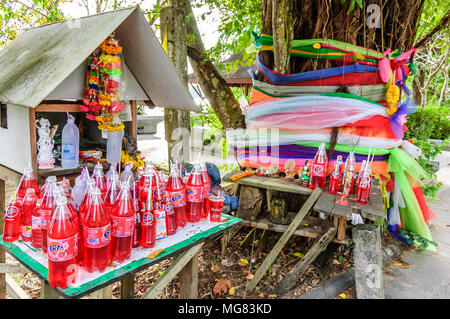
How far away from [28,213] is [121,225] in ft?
2.16

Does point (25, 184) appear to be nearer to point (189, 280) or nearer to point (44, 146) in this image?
point (44, 146)

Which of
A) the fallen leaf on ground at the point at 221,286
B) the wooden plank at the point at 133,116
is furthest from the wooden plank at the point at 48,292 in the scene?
the fallen leaf on ground at the point at 221,286

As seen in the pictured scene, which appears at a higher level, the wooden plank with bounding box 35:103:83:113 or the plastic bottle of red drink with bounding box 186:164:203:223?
the wooden plank with bounding box 35:103:83:113

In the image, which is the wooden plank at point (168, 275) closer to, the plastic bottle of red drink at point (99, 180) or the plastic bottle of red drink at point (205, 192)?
the plastic bottle of red drink at point (205, 192)

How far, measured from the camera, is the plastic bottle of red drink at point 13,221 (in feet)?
6.40

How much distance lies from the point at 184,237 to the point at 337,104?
2115mm

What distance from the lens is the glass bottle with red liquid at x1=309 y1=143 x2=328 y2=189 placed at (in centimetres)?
315

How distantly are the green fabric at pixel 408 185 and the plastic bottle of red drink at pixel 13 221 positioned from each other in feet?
11.0

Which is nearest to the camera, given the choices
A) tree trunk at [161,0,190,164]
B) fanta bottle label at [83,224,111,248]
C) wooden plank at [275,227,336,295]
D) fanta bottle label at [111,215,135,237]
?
fanta bottle label at [83,224,111,248]

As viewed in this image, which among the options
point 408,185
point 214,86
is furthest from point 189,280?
point 408,185

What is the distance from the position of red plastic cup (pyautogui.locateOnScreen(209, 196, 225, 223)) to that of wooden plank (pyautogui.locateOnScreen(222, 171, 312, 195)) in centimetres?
96

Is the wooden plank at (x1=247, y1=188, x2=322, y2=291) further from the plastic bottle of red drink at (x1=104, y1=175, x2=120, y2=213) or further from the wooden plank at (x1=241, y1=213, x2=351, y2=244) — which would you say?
the plastic bottle of red drink at (x1=104, y1=175, x2=120, y2=213)

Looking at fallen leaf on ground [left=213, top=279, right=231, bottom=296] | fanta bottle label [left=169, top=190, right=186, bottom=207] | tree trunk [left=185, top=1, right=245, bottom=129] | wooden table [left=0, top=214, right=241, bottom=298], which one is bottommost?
fallen leaf on ground [left=213, top=279, right=231, bottom=296]

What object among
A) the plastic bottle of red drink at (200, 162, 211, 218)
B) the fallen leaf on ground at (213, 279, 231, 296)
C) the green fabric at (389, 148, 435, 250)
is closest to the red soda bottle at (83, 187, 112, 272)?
the plastic bottle of red drink at (200, 162, 211, 218)
